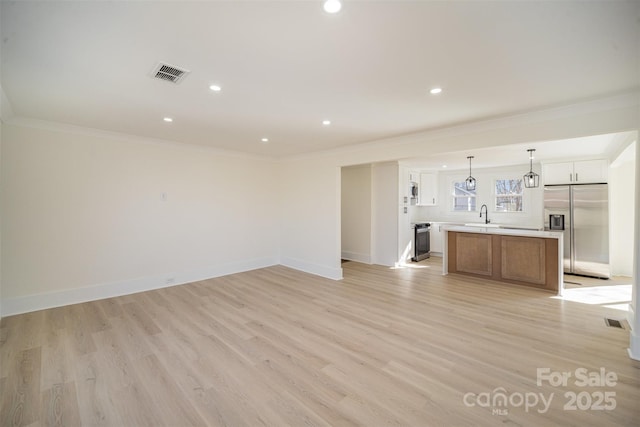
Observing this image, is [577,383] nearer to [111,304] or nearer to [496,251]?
[496,251]

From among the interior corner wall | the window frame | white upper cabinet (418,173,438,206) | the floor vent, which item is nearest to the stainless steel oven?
white upper cabinet (418,173,438,206)

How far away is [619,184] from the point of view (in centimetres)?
554

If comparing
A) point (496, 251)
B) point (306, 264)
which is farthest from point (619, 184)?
point (306, 264)

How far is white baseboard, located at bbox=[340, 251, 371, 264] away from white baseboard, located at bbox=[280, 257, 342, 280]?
5.20 feet

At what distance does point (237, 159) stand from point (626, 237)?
8301 mm

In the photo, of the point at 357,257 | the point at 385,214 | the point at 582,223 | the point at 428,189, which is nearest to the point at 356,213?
the point at 385,214

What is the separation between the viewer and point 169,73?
232 centimetres

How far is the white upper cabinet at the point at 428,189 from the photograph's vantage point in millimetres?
7707

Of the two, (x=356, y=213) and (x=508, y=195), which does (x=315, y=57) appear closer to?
(x=356, y=213)

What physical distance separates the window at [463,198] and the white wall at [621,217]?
110 inches

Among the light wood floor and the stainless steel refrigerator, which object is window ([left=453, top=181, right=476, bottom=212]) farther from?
the light wood floor

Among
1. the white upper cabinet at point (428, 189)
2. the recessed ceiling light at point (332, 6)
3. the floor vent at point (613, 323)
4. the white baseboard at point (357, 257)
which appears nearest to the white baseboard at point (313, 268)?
the white baseboard at point (357, 257)

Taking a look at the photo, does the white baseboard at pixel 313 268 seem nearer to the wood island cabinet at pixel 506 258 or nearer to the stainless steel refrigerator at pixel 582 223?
the wood island cabinet at pixel 506 258

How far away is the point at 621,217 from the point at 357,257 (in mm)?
5563
